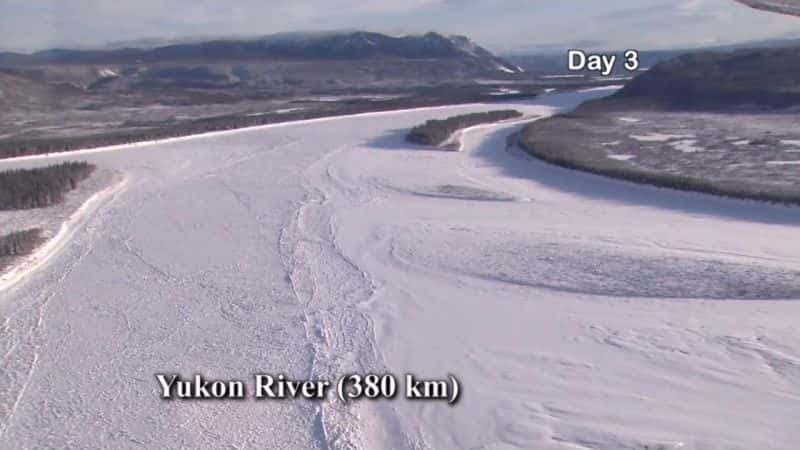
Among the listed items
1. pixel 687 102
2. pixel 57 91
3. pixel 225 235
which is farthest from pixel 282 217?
pixel 57 91

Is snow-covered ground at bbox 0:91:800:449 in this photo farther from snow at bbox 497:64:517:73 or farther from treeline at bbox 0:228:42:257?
snow at bbox 497:64:517:73

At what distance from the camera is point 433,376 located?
Result: 304 inches

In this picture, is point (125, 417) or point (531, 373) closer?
point (125, 417)

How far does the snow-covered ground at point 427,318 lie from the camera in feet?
22.1

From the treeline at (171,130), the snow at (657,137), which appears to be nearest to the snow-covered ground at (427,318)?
the snow at (657,137)

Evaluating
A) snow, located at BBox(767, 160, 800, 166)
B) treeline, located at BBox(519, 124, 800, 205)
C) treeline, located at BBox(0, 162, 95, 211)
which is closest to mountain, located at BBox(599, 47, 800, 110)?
treeline, located at BBox(519, 124, 800, 205)

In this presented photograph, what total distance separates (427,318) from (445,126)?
1808cm

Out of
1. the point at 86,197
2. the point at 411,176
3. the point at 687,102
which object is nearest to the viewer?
the point at 86,197

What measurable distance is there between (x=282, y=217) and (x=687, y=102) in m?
21.9

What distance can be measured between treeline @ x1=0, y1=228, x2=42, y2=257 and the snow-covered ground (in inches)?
18.4

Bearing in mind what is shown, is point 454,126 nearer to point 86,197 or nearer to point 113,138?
point 113,138

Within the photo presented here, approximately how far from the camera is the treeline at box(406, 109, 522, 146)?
2438cm

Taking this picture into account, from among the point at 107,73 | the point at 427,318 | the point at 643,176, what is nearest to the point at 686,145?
the point at 643,176

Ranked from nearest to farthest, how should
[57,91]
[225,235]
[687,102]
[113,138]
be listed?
1. [225,235]
2. [113,138]
3. [687,102]
4. [57,91]
